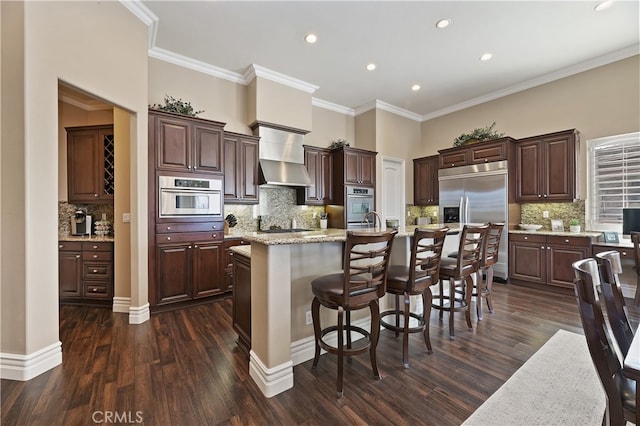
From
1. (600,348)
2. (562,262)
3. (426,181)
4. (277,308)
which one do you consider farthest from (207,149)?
(562,262)

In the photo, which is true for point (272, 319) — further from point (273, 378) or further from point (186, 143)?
point (186, 143)

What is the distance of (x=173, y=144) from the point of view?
11.6 feet

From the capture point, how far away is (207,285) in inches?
147

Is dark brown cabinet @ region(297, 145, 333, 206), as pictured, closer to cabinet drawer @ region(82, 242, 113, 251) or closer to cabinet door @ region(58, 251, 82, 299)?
cabinet drawer @ region(82, 242, 113, 251)

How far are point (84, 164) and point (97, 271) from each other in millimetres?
1666

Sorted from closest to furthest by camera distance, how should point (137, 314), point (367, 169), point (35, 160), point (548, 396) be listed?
point (548, 396)
point (35, 160)
point (137, 314)
point (367, 169)

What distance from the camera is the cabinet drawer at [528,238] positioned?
439 cm

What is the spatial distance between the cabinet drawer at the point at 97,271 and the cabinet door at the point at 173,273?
2.62 feet

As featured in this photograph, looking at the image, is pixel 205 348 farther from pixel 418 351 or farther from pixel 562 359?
pixel 562 359

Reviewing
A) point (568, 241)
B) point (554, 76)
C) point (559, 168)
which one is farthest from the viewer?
point (554, 76)

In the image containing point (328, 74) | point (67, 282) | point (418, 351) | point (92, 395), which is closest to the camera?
point (92, 395)

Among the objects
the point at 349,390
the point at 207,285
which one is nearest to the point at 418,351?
the point at 349,390

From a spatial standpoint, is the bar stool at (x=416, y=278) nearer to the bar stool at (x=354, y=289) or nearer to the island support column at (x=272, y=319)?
the bar stool at (x=354, y=289)

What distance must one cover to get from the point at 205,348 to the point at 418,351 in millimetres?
1977
